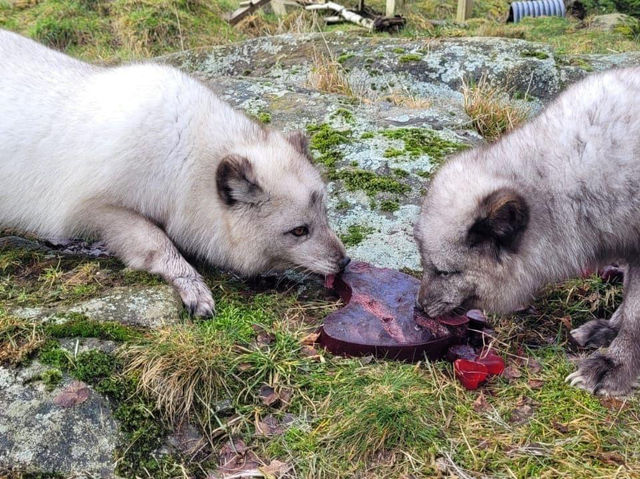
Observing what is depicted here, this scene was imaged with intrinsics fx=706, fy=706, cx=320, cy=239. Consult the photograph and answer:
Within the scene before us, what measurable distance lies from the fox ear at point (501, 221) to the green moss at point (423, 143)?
2.47 m

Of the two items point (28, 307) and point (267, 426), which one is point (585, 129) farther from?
point (28, 307)

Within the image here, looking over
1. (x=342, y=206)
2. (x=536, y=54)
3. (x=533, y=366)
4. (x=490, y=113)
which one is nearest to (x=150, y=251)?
(x=342, y=206)

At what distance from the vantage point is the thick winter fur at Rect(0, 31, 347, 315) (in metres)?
5.33

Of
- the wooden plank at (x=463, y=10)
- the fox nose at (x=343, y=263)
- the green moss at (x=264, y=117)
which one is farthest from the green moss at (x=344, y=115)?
the wooden plank at (x=463, y=10)

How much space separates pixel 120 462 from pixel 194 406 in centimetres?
54

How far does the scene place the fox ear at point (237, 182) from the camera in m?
5.14

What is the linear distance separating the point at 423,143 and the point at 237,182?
2572 mm

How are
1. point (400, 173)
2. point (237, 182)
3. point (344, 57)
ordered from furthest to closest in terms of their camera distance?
point (344, 57) → point (400, 173) → point (237, 182)

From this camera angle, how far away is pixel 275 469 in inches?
147

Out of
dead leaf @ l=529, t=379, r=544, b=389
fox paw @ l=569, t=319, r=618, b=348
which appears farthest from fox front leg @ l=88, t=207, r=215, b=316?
fox paw @ l=569, t=319, r=618, b=348

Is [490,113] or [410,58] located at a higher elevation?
[410,58]

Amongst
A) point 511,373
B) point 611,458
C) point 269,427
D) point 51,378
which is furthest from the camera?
point 511,373

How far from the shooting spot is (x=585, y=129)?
451 cm

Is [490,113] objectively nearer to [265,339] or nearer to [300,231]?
[300,231]
